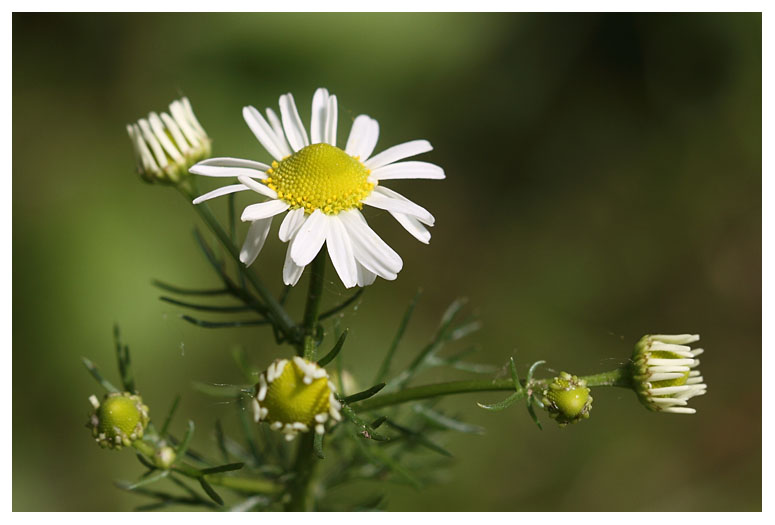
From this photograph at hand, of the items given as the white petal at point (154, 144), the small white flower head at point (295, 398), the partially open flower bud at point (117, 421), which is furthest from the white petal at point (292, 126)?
the partially open flower bud at point (117, 421)

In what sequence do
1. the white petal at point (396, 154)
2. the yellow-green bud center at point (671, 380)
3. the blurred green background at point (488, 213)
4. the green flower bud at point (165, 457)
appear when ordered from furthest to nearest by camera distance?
1. the blurred green background at point (488, 213)
2. the white petal at point (396, 154)
3. the green flower bud at point (165, 457)
4. the yellow-green bud center at point (671, 380)

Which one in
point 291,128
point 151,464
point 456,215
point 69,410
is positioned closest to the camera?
point 151,464

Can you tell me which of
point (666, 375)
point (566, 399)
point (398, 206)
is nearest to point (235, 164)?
point (398, 206)

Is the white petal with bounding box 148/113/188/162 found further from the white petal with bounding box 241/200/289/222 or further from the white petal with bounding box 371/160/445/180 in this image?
the white petal with bounding box 371/160/445/180

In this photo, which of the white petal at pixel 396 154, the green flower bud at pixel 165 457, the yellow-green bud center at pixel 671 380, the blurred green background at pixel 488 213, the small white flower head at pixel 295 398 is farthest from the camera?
the blurred green background at pixel 488 213

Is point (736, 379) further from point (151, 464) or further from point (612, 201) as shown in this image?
point (151, 464)

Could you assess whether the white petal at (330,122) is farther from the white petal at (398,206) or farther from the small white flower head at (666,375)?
the small white flower head at (666,375)

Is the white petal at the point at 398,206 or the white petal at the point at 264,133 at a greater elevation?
the white petal at the point at 264,133

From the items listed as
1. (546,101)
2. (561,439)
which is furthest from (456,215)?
(561,439)
